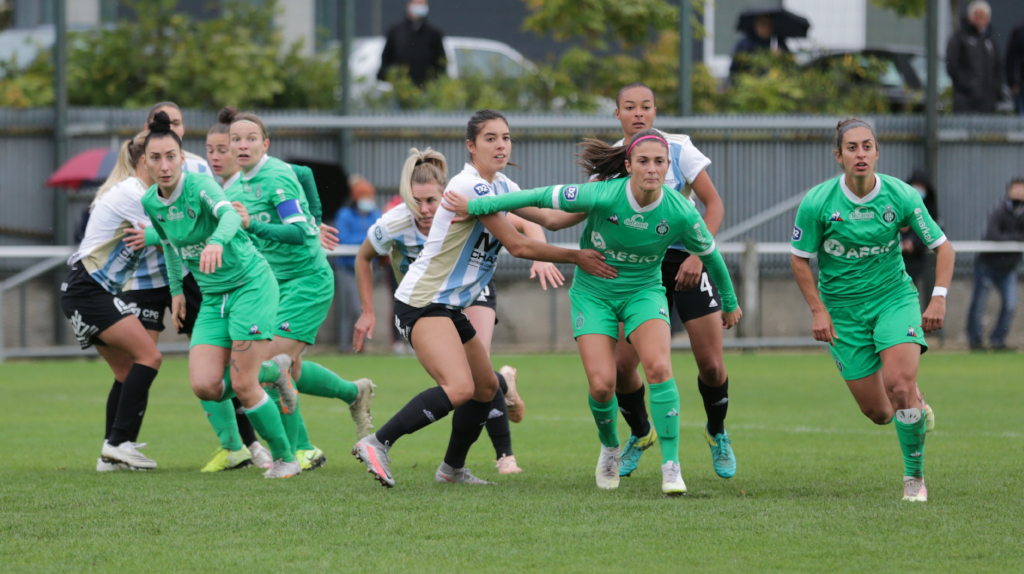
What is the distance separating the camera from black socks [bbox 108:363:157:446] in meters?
6.86

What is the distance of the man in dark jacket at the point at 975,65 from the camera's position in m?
16.7

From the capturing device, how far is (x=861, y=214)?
5797 millimetres

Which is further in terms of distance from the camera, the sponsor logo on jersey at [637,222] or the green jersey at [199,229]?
the green jersey at [199,229]

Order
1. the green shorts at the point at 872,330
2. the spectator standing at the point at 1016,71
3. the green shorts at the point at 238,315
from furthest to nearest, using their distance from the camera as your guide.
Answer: the spectator standing at the point at 1016,71
the green shorts at the point at 238,315
the green shorts at the point at 872,330

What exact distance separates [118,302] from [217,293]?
3.41ft

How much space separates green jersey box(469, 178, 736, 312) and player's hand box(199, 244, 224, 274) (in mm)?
1245

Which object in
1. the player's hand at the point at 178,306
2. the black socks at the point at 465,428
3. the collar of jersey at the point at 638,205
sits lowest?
the black socks at the point at 465,428

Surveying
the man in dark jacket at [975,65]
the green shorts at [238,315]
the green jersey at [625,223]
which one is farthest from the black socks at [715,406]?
the man in dark jacket at [975,65]

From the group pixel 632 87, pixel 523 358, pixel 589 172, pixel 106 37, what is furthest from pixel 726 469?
pixel 106 37

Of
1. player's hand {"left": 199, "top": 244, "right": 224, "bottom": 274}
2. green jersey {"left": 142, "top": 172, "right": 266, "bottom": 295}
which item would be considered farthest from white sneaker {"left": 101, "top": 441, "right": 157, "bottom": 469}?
player's hand {"left": 199, "top": 244, "right": 224, "bottom": 274}

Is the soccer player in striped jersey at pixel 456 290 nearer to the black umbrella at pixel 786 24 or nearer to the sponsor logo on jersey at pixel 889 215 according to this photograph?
Answer: the sponsor logo on jersey at pixel 889 215

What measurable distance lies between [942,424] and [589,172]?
13.2 feet

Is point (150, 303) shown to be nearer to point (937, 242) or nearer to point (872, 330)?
point (872, 330)

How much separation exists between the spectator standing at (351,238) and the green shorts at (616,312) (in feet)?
27.6
